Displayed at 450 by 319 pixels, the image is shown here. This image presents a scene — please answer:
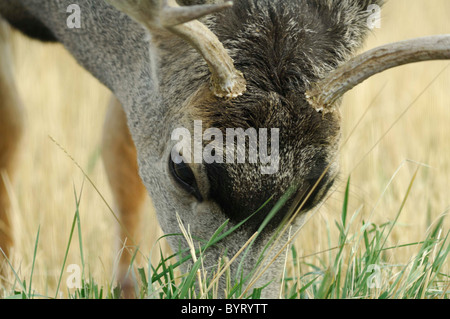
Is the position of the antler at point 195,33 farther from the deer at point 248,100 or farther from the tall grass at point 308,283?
the tall grass at point 308,283

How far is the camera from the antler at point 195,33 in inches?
106

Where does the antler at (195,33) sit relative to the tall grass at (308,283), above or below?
above

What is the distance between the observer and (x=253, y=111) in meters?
3.01

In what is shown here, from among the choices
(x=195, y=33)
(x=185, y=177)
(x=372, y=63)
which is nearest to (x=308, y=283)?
(x=185, y=177)

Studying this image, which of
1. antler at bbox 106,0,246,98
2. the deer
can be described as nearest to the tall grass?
the deer

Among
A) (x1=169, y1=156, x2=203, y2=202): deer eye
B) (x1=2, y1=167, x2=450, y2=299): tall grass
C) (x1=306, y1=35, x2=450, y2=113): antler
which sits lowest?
(x1=2, y1=167, x2=450, y2=299): tall grass

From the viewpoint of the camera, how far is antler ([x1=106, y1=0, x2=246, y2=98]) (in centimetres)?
269

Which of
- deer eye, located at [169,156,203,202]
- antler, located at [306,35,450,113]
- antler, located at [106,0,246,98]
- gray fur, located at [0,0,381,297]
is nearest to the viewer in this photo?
antler, located at [106,0,246,98]

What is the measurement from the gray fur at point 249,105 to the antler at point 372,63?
6 cm

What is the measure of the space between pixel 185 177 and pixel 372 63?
92 centimetres

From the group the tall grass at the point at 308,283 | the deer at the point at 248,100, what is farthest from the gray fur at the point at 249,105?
the tall grass at the point at 308,283

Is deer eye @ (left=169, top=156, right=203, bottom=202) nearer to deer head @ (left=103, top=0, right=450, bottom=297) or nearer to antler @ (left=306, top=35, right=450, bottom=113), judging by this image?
deer head @ (left=103, top=0, right=450, bottom=297)

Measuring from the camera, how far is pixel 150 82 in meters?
3.54

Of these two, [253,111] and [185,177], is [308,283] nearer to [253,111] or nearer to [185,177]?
[185,177]
